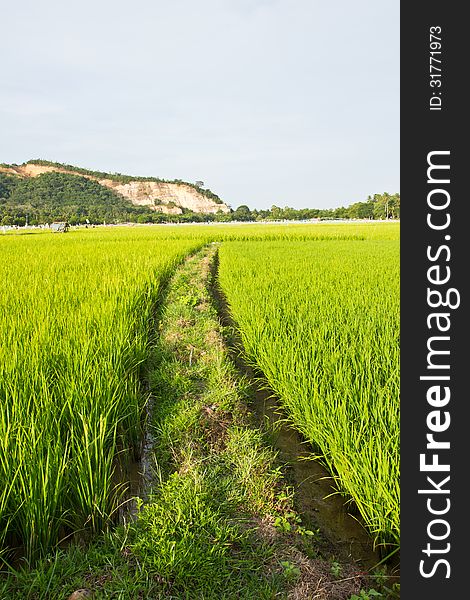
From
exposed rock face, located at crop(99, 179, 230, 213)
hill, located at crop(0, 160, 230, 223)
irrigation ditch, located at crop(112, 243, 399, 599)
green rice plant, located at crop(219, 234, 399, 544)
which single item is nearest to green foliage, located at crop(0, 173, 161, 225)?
hill, located at crop(0, 160, 230, 223)

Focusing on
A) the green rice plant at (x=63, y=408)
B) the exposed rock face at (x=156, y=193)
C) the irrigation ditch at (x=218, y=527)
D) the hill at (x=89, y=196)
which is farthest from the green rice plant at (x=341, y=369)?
the exposed rock face at (x=156, y=193)

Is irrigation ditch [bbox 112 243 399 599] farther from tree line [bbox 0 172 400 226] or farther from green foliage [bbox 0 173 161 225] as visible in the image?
green foliage [bbox 0 173 161 225]

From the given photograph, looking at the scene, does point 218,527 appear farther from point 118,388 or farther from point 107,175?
point 107,175

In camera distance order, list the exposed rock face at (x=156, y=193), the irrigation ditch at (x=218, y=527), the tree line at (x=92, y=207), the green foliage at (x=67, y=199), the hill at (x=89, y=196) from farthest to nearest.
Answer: the exposed rock face at (x=156, y=193) → the hill at (x=89, y=196) → the green foliage at (x=67, y=199) → the tree line at (x=92, y=207) → the irrigation ditch at (x=218, y=527)

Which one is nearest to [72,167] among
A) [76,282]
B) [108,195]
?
[108,195]

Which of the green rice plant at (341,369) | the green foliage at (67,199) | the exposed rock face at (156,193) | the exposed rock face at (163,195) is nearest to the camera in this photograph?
the green rice plant at (341,369)

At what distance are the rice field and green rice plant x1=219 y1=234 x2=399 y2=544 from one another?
11mm

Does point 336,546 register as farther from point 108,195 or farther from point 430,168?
point 108,195

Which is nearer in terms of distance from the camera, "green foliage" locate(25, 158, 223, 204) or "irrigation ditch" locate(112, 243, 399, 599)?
"irrigation ditch" locate(112, 243, 399, 599)

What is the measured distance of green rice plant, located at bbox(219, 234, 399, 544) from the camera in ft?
5.64

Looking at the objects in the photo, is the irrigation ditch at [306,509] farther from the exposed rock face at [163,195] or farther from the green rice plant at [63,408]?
the exposed rock face at [163,195]

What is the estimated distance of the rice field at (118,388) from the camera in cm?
165

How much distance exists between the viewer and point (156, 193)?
408ft

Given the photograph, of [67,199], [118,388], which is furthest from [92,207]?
[118,388]
